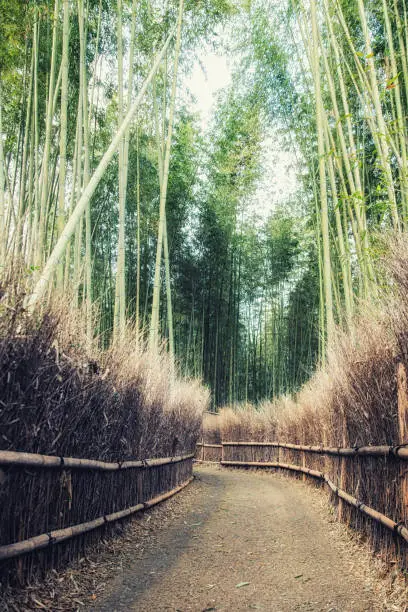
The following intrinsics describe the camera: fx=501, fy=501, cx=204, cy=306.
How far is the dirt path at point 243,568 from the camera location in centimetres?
225

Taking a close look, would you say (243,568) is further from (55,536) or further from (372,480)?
(55,536)

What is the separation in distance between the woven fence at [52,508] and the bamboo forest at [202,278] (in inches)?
0.5

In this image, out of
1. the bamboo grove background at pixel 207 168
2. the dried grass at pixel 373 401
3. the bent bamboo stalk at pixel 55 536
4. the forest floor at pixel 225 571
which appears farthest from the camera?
→ the bamboo grove background at pixel 207 168

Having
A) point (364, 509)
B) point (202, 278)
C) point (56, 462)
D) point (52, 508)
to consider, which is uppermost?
point (202, 278)

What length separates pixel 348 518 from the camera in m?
3.64

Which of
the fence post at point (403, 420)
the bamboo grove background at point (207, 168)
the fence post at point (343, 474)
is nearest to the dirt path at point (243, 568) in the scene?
the fence post at point (343, 474)

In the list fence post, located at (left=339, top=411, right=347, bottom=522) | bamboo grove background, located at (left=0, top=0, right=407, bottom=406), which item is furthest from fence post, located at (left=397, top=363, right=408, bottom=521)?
fence post, located at (left=339, top=411, right=347, bottom=522)

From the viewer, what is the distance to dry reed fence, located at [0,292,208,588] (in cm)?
201

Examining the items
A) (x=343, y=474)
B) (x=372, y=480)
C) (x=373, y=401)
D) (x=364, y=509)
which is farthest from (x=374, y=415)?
(x=343, y=474)

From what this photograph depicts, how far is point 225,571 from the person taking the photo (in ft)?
8.97

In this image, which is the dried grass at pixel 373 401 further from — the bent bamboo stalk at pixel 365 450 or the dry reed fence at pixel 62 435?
the dry reed fence at pixel 62 435

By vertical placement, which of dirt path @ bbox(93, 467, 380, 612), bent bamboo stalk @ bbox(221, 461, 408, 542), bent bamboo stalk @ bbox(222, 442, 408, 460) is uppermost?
bent bamboo stalk @ bbox(222, 442, 408, 460)

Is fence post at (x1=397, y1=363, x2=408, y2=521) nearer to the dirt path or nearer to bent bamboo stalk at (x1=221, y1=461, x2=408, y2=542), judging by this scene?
bent bamboo stalk at (x1=221, y1=461, x2=408, y2=542)

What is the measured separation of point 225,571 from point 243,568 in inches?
4.6
